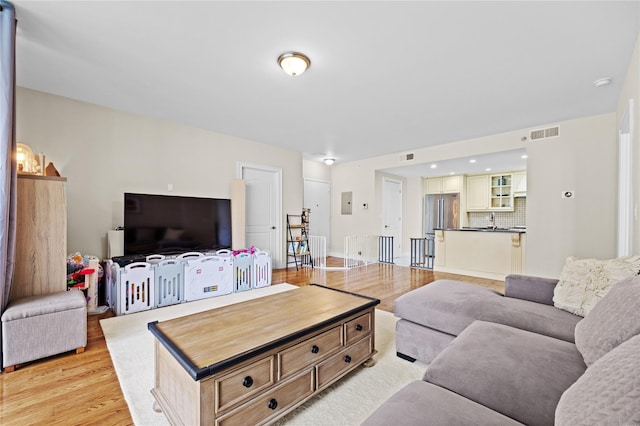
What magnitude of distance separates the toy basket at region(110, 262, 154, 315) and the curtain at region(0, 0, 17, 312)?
100cm

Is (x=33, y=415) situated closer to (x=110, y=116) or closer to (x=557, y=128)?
(x=110, y=116)

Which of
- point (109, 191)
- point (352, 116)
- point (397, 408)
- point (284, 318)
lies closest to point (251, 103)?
point (352, 116)

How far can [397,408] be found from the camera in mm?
1032

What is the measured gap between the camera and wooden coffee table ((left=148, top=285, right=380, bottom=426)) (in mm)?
1268

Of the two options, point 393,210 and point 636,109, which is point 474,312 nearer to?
point 636,109

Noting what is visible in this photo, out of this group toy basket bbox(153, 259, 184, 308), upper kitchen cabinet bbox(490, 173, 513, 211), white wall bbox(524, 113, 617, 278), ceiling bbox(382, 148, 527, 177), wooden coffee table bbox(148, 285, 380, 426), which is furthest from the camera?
upper kitchen cabinet bbox(490, 173, 513, 211)

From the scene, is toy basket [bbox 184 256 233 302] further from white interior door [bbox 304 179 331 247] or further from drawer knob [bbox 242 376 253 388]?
white interior door [bbox 304 179 331 247]

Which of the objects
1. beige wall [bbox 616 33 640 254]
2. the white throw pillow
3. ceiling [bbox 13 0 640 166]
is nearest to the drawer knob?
the white throw pillow

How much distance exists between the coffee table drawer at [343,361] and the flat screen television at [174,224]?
124 inches

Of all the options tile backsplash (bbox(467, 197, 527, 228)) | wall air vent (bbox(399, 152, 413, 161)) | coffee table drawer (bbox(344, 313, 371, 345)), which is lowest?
coffee table drawer (bbox(344, 313, 371, 345))

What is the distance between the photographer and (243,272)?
4.26m

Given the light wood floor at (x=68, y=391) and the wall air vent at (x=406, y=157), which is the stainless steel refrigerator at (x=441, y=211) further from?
the light wood floor at (x=68, y=391)

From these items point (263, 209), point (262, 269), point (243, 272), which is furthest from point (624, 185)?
point (263, 209)

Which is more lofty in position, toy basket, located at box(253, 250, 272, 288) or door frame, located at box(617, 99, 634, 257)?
door frame, located at box(617, 99, 634, 257)
